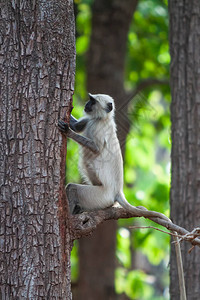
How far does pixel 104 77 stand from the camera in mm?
7465

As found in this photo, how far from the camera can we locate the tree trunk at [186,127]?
4551 mm

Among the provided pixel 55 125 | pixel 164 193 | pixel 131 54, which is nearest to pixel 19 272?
pixel 55 125

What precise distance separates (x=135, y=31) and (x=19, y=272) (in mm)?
6942

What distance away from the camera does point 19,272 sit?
2.83 metres

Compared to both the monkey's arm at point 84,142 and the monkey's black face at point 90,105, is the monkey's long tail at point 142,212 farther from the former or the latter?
the monkey's black face at point 90,105

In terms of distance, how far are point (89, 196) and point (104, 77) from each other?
3681mm

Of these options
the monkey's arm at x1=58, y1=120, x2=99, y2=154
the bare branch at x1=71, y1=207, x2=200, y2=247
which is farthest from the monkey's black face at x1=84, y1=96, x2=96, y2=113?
the bare branch at x1=71, y1=207, x2=200, y2=247

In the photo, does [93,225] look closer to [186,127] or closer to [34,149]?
[34,149]

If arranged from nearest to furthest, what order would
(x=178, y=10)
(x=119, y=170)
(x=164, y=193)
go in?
1. (x=119, y=170)
2. (x=178, y=10)
3. (x=164, y=193)

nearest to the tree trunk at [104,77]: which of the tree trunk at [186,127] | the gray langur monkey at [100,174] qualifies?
the tree trunk at [186,127]

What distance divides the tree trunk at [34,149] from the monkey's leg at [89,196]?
1022 mm

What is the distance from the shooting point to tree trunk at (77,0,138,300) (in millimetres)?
7477

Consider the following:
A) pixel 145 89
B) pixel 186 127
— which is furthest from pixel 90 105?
pixel 145 89

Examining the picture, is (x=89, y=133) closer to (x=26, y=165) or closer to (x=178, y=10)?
(x=26, y=165)
